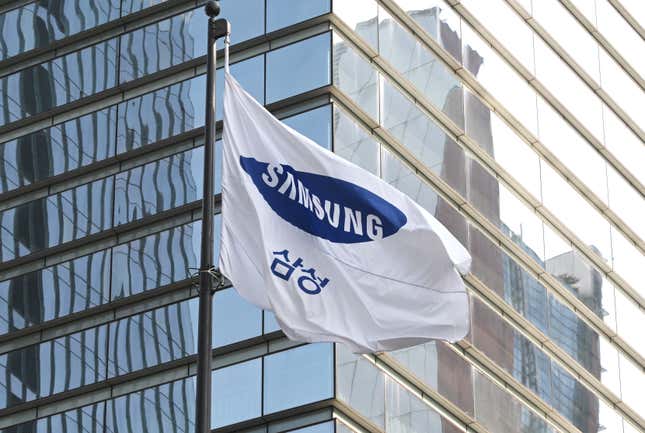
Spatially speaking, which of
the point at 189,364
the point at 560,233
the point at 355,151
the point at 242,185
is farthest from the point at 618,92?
the point at 242,185

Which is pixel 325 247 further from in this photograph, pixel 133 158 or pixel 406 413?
pixel 133 158

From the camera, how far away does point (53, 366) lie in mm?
38875

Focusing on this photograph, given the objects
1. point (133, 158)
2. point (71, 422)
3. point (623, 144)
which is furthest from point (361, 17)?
point (623, 144)

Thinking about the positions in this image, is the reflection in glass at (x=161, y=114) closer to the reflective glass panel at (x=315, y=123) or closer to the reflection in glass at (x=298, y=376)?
the reflective glass panel at (x=315, y=123)

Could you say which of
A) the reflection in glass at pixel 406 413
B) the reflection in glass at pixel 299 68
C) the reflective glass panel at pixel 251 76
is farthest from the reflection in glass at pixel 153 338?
the reflection in glass at pixel 299 68

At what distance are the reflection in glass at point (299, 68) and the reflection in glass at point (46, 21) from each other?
201 inches

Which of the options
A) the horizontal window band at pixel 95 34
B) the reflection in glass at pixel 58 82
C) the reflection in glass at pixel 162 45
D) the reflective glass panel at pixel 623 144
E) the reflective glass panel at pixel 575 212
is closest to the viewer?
the reflection in glass at pixel 162 45

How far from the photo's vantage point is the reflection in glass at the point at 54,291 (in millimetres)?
39281

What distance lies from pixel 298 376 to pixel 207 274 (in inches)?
542

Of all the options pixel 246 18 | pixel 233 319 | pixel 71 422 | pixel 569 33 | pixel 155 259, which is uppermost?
pixel 569 33

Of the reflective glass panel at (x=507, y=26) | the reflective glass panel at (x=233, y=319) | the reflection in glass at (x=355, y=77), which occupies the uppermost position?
the reflective glass panel at (x=507, y=26)

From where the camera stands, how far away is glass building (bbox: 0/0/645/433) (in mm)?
36531

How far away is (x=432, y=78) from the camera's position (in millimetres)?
41281

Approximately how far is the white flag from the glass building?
10.8 meters
